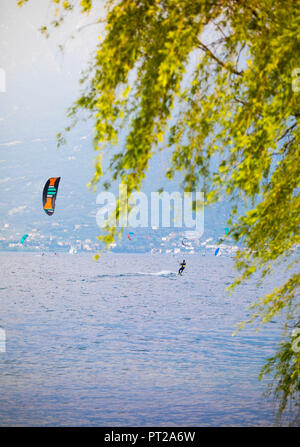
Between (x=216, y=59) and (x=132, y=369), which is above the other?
(x=132, y=369)

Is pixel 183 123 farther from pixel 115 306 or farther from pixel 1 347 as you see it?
pixel 115 306

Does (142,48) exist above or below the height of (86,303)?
below

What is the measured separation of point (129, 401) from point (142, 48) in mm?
18118

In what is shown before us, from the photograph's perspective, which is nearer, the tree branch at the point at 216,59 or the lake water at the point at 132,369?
the tree branch at the point at 216,59

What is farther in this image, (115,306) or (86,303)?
(86,303)

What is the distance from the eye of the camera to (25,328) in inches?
Answer: 1953

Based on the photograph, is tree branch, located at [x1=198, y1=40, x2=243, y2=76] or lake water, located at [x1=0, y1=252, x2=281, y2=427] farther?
lake water, located at [x1=0, y1=252, x2=281, y2=427]

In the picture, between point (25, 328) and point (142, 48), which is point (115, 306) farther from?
point (142, 48)

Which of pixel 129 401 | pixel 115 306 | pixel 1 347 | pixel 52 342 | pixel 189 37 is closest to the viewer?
pixel 189 37

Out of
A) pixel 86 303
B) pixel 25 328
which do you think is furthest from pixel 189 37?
pixel 86 303

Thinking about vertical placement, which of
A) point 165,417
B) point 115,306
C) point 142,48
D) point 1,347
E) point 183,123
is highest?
point 115,306

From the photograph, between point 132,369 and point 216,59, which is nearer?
point 216,59

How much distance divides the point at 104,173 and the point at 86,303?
2782 inches
